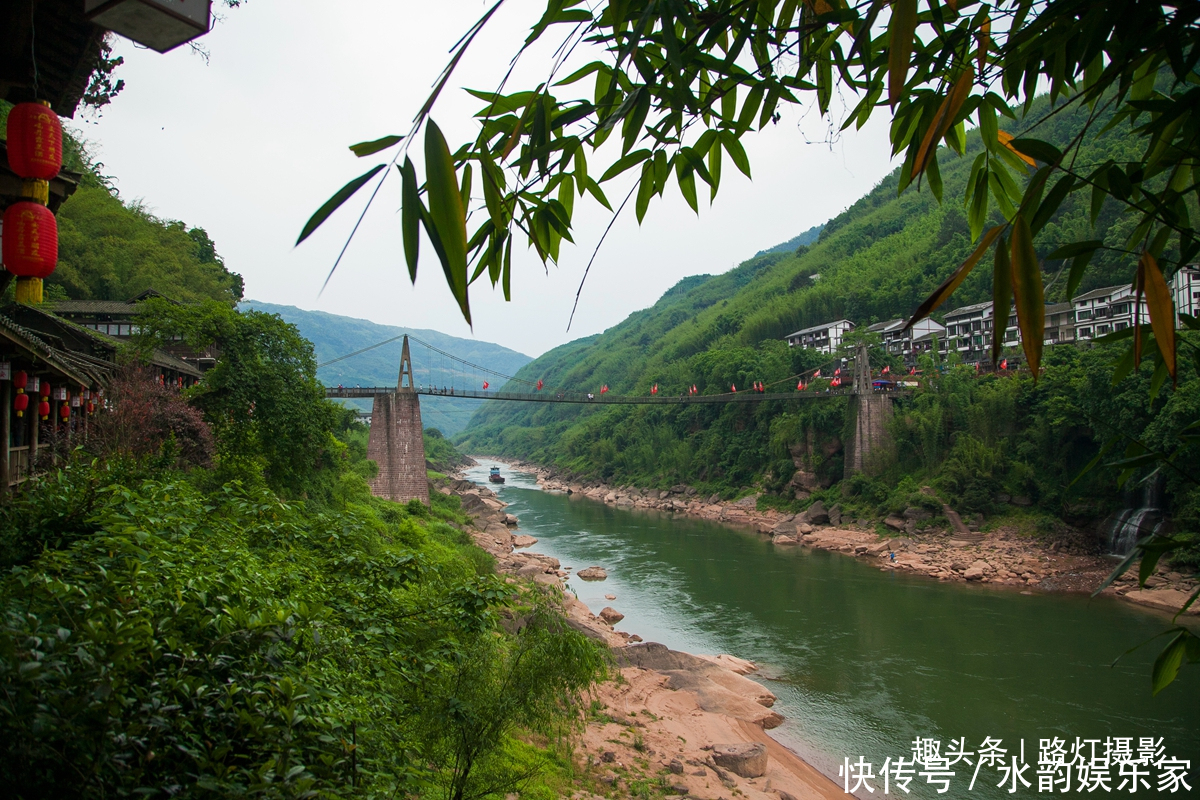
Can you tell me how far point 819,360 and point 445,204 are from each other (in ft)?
97.8

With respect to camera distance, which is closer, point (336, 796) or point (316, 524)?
point (336, 796)

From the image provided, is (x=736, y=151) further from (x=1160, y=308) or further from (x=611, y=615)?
(x=611, y=615)

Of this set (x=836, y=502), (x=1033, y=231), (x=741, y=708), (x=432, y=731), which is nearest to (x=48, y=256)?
(x=432, y=731)

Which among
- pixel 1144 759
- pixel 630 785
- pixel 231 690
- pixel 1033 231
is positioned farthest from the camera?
pixel 1144 759

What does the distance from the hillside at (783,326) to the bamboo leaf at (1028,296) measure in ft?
49.7

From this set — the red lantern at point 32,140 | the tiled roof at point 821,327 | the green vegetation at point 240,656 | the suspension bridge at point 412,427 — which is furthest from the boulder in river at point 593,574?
the tiled roof at point 821,327

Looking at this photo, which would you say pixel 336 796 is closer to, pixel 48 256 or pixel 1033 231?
pixel 1033 231

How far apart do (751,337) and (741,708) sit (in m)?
30.6

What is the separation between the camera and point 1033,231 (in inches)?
28.0

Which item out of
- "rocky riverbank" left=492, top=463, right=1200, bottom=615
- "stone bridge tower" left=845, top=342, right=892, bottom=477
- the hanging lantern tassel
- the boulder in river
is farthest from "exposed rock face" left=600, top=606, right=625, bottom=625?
"stone bridge tower" left=845, top=342, right=892, bottom=477

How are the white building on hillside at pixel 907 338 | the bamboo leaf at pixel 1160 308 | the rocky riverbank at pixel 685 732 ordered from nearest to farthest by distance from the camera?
the bamboo leaf at pixel 1160 308 < the rocky riverbank at pixel 685 732 < the white building on hillside at pixel 907 338

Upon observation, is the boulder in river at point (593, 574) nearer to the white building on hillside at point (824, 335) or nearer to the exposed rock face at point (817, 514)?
the exposed rock face at point (817, 514)

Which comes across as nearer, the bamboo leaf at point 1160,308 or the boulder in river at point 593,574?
the bamboo leaf at point 1160,308

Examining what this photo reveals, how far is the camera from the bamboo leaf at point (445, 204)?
588mm
